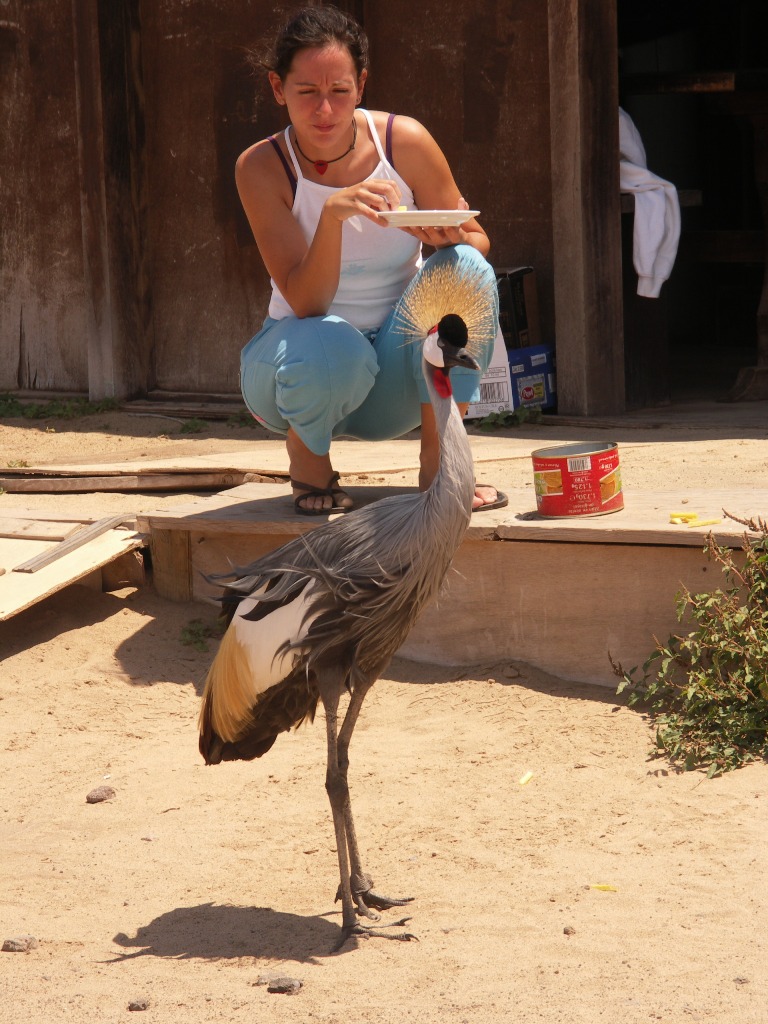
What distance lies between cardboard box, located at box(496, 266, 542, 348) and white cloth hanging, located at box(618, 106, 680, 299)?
595 millimetres

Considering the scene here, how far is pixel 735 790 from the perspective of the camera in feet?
10.9

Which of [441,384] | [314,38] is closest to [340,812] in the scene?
[441,384]

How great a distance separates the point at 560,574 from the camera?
13.4 ft

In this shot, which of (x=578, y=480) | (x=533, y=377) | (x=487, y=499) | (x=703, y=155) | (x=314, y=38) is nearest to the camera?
(x=314, y=38)

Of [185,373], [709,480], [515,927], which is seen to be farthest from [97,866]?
[185,373]

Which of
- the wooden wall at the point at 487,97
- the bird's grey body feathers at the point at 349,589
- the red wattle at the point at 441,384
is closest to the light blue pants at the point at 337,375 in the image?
the red wattle at the point at 441,384

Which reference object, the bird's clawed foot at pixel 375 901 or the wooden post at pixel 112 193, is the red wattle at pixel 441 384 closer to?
the bird's clawed foot at pixel 375 901

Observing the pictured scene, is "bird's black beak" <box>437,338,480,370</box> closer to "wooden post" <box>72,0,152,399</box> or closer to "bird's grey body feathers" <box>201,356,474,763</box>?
"bird's grey body feathers" <box>201,356,474,763</box>

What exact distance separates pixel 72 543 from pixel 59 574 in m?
0.19

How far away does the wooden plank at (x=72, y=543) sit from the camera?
453 cm

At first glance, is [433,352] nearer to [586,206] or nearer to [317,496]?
[317,496]

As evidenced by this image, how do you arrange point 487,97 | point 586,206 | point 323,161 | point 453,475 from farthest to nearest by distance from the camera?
point 487,97 → point 586,206 → point 323,161 → point 453,475

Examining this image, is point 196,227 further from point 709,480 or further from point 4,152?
point 709,480

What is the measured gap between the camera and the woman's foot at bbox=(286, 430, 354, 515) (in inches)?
170
